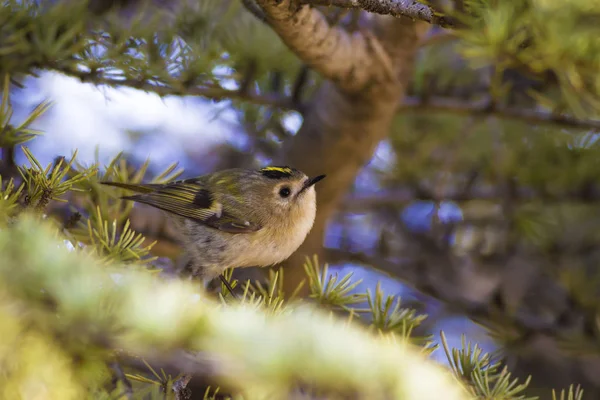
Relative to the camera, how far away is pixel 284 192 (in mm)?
1366

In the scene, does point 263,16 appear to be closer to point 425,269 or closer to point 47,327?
point 47,327

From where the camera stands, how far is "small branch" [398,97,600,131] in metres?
1.17

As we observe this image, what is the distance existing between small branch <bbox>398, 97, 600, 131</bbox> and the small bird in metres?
0.35

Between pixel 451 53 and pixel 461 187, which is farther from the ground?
pixel 451 53

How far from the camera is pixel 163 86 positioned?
1117 mm

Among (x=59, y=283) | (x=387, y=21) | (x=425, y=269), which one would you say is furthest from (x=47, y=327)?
(x=425, y=269)

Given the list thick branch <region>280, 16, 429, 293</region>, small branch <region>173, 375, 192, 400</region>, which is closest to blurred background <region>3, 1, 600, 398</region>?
thick branch <region>280, 16, 429, 293</region>

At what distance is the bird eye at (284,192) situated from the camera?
1357 millimetres

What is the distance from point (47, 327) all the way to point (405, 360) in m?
0.31

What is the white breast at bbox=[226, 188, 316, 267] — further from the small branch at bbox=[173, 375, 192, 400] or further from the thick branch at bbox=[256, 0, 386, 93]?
the small branch at bbox=[173, 375, 192, 400]

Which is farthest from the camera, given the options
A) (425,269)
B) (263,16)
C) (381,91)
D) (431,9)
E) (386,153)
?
(386,153)

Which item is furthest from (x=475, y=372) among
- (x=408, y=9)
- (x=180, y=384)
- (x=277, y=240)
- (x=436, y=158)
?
(x=436, y=158)

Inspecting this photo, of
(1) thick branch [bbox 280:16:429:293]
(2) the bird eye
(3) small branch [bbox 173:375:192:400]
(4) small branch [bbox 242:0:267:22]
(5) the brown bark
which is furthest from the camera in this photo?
(2) the bird eye

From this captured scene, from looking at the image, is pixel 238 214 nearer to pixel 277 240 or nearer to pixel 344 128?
pixel 277 240
